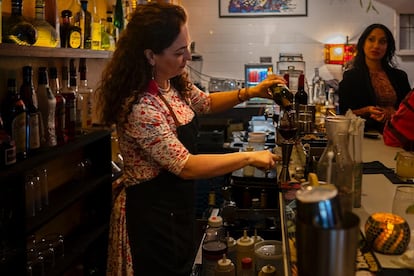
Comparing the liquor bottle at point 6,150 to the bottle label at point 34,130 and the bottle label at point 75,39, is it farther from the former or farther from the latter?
the bottle label at point 75,39

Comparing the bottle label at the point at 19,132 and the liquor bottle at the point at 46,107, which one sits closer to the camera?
the bottle label at the point at 19,132

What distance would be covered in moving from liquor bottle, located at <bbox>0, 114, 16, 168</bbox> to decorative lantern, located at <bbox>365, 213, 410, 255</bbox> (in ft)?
4.08

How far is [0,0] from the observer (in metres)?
1.94

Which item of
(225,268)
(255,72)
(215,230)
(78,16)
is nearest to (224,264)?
(225,268)

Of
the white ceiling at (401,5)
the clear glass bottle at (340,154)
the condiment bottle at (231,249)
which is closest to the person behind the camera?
the clear glass bottle at (340,154)

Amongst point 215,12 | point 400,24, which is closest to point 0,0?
point 215,12

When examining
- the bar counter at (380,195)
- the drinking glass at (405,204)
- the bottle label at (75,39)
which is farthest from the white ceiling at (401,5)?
the drinking glass at (405,204)

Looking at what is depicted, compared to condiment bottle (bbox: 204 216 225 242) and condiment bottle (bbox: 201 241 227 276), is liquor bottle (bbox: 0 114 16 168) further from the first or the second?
condiment bottle (bbox: 204 216 225 242)

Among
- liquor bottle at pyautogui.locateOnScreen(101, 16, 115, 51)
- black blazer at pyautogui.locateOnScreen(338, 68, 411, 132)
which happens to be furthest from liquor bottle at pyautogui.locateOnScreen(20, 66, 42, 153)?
black blazer at pyautogui.locateOnScreen(338, 68, 411, 132)

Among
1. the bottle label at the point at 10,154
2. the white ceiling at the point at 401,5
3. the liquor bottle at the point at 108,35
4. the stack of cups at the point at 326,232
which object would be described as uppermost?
the white ceiling at the point at 401,5

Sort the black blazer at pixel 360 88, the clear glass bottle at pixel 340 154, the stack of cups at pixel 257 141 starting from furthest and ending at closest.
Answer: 1. the black blazer at pixel 360 88
2. the stack of cups at pixel 257 141
3. the clear glass bottle at pixel 340 154

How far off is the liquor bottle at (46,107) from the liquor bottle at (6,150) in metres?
0.34

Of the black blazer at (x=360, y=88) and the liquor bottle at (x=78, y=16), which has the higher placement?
the liquor bottle at (x=78, y=16)

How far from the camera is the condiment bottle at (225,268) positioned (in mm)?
1989
